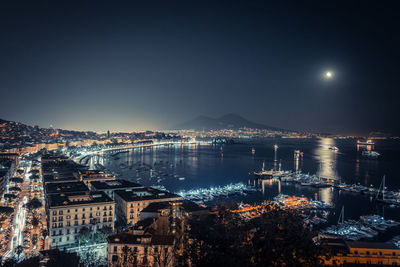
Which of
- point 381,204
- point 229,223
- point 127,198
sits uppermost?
point 229,223

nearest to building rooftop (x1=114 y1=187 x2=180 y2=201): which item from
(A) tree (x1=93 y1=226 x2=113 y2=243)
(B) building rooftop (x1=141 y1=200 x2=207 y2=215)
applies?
(B) building rooftop (x1=141 y1=200 x2=207 y2=215)

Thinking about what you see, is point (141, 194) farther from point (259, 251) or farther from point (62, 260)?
point (259, 251)

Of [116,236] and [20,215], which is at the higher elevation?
[116,236]

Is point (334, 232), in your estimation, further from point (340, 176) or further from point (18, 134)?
point (18, 134)

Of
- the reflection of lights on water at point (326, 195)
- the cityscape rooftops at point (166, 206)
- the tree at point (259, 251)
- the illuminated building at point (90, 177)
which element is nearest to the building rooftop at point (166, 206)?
the cityscape rooftops at point (166, 206)

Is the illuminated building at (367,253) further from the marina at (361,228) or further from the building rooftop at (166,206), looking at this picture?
the building rooftop at (166,206)

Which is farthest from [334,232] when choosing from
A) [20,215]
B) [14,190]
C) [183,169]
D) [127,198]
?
[183,169]
